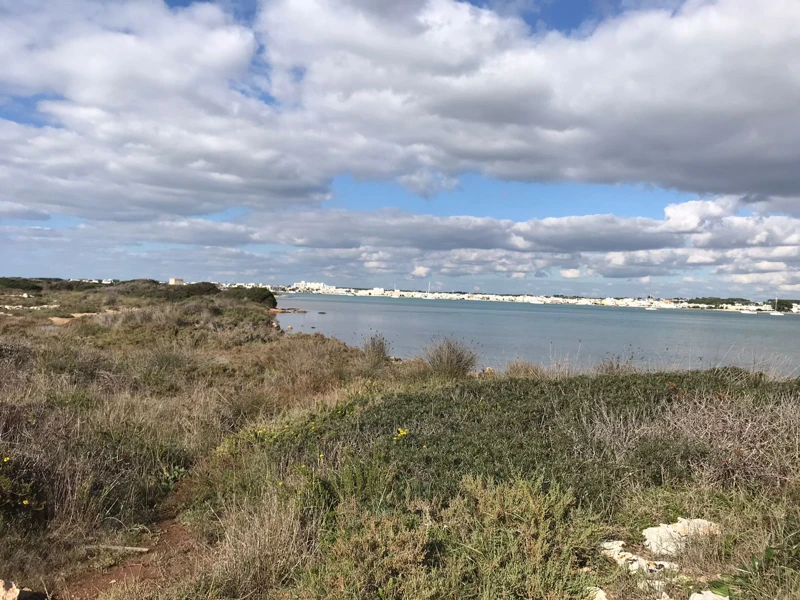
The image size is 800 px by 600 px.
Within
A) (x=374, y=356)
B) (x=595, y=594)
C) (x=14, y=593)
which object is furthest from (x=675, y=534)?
(x=374, y=356)

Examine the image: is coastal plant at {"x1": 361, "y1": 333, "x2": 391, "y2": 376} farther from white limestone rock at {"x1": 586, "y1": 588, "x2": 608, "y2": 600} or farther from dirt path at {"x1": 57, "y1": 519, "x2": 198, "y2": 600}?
white limestone rock at {"x1": 586, "y1": 588, "x2": 608, "y2": 600}

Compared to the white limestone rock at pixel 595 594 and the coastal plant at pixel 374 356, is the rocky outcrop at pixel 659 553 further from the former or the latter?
the coastal plant at pixel 374 356

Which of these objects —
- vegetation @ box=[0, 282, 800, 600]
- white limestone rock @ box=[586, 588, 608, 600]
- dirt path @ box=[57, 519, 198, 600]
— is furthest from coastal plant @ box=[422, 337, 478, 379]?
white limestone rock @ box=[586, 588, 608, 600]

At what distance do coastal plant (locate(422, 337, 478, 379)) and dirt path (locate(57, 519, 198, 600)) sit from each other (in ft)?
28.1

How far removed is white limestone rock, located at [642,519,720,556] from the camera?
4070mm

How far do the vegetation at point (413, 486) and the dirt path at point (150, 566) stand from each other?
10 centimetres

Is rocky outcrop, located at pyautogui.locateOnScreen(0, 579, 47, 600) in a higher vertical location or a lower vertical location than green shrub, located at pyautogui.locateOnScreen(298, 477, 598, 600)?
lower

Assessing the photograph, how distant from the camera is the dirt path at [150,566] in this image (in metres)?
4.18

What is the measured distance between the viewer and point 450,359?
1416cm

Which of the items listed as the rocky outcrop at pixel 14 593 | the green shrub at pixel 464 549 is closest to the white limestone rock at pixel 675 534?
the green shrub at pixel 464 549

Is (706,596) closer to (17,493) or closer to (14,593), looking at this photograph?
(14,593)

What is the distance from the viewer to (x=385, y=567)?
3.61m

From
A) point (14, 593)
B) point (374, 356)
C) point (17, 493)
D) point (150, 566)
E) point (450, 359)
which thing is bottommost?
point (150, 566)

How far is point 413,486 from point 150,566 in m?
2.30
